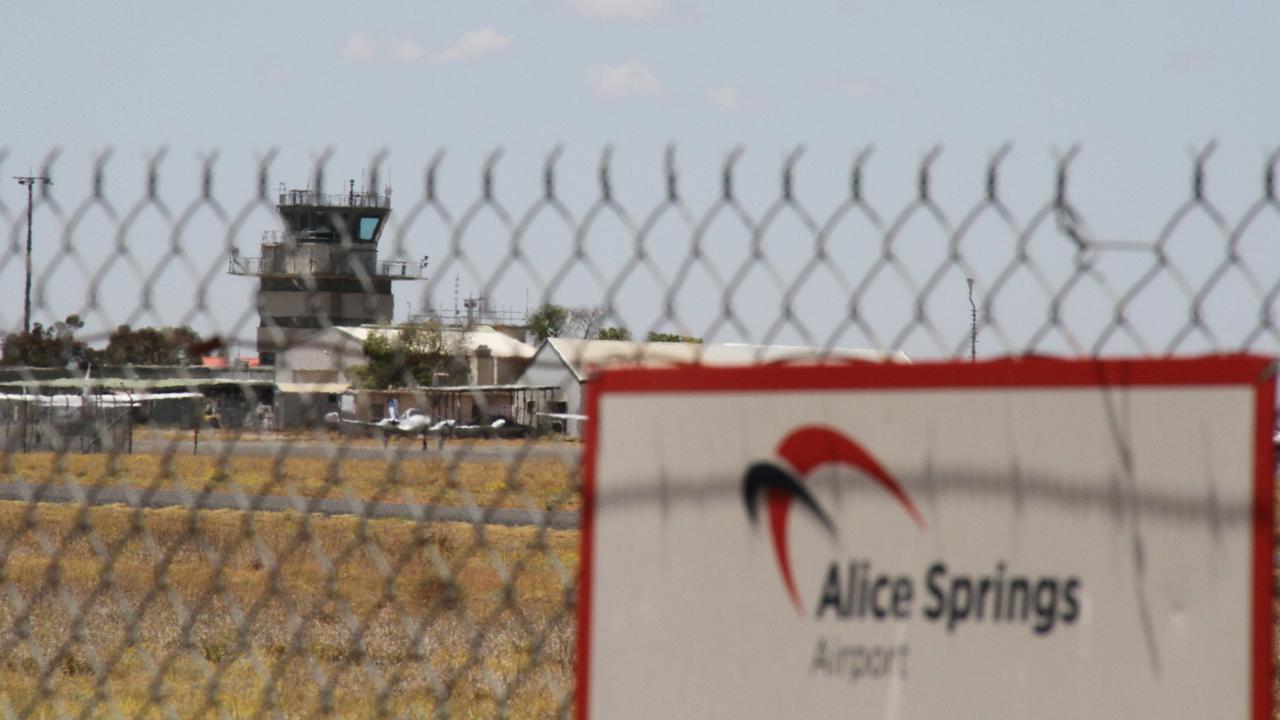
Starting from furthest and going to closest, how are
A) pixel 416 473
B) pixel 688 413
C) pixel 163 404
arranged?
pixel 416 473 < pixel 163 404 < pixel 688 413

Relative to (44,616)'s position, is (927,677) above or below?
above

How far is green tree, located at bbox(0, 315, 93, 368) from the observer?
293 centimetres

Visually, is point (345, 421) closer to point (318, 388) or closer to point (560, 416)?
point (318, 388)

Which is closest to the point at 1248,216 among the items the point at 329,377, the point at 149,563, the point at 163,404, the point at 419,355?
the point at 419,355

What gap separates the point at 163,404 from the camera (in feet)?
10.5

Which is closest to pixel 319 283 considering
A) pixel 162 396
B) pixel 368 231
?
pixel 162 396

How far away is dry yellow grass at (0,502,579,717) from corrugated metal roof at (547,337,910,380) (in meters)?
0.44

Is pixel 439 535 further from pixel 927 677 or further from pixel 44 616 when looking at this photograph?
pixel 927 677

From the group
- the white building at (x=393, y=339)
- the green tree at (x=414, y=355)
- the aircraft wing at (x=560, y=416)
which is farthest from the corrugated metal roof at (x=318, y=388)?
the aircraft wing at (x=560, y=416)

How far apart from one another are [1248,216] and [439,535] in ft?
45.6

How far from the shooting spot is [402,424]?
2.38 meters

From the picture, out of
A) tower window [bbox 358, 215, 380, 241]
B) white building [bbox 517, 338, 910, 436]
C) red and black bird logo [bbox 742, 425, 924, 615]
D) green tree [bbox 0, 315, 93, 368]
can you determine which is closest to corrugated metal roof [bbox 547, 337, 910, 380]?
white building [bbox 517, 338, 910, 436]

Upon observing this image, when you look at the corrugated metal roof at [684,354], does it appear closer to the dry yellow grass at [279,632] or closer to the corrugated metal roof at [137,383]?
the dry yellow grass at [279,632]

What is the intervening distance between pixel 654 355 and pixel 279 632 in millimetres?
6504
